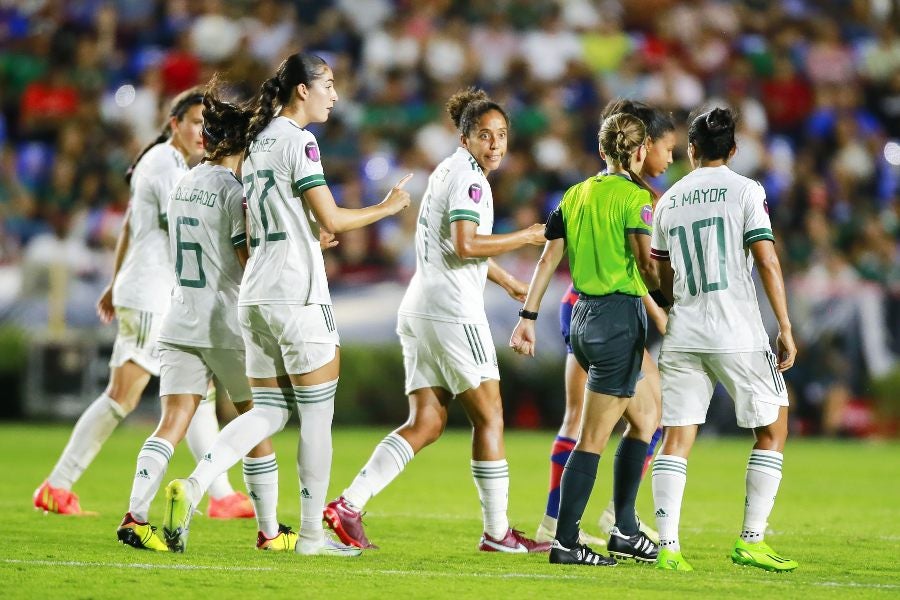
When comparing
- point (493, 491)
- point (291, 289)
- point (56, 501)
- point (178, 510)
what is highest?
point (291, 289)

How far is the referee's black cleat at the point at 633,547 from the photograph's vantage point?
6891mm

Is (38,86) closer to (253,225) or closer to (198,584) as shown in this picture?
(253,225)

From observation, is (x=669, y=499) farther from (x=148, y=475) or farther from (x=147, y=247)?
(x=147, y=247)

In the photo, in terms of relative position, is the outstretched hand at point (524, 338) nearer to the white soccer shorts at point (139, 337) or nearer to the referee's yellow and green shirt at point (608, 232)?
the referee's yellow and green shirt at point (608, 232)

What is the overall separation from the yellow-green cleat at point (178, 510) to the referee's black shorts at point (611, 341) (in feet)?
6.67

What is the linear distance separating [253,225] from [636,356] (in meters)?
2.03

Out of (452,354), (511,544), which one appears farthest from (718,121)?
(511,544)

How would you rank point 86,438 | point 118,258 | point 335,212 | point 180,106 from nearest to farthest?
1. point 335,212
2. point 180,106
3. point 86,438
4. point 118,258

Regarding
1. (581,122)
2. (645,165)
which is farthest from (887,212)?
(645,165)

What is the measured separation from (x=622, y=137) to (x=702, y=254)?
0.72 m

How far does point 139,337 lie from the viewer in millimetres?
8359

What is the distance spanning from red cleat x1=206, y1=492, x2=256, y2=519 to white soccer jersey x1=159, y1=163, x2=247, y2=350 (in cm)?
169

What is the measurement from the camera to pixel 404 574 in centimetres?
609

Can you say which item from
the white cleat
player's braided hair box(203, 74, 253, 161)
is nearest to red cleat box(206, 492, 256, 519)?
the white cleat
